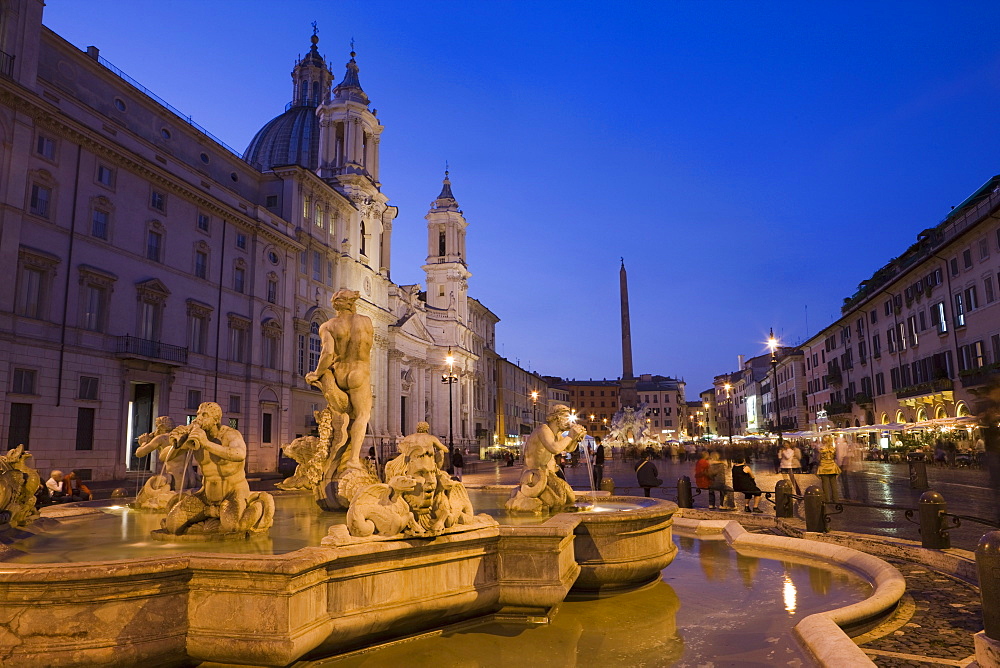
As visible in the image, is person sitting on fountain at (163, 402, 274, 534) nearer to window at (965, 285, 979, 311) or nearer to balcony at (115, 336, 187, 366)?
balcony at (115, 336, 187, 366)

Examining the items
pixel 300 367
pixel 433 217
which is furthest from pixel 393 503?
pixel 433 217

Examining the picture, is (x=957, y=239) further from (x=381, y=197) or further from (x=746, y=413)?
(x=746, y=413)

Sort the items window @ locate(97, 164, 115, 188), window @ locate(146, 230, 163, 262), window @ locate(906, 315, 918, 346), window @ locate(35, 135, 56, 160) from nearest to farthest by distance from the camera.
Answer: window @ locate(35, 135, 56, 160), window @ locate(97, 164, 115, 188), window @ locate(146, 230, 163, 262), window @ locate(906, 315, 918, 346)

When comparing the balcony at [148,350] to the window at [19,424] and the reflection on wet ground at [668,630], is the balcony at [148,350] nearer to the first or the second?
the window at [19,424]

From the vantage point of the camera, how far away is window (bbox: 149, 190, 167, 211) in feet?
94.6

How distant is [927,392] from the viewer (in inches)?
1383

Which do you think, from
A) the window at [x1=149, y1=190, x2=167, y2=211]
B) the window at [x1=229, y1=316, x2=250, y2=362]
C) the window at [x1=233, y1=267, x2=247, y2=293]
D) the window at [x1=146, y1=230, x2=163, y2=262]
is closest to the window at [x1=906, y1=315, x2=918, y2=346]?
the window at [x1=229, y1=316, x2=250, y2=362]

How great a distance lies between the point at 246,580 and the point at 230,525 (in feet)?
6.30

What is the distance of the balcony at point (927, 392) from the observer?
33.1 metres

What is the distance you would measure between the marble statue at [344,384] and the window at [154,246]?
24.1 metres

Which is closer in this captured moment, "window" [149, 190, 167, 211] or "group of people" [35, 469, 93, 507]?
"group of people" [35, 469, 93, 507]

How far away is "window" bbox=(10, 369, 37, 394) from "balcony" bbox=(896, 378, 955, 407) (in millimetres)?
39719

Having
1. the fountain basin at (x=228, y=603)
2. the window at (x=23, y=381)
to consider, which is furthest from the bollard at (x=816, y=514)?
the window at (x=23, y=381)

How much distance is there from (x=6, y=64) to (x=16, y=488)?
2258 cm
